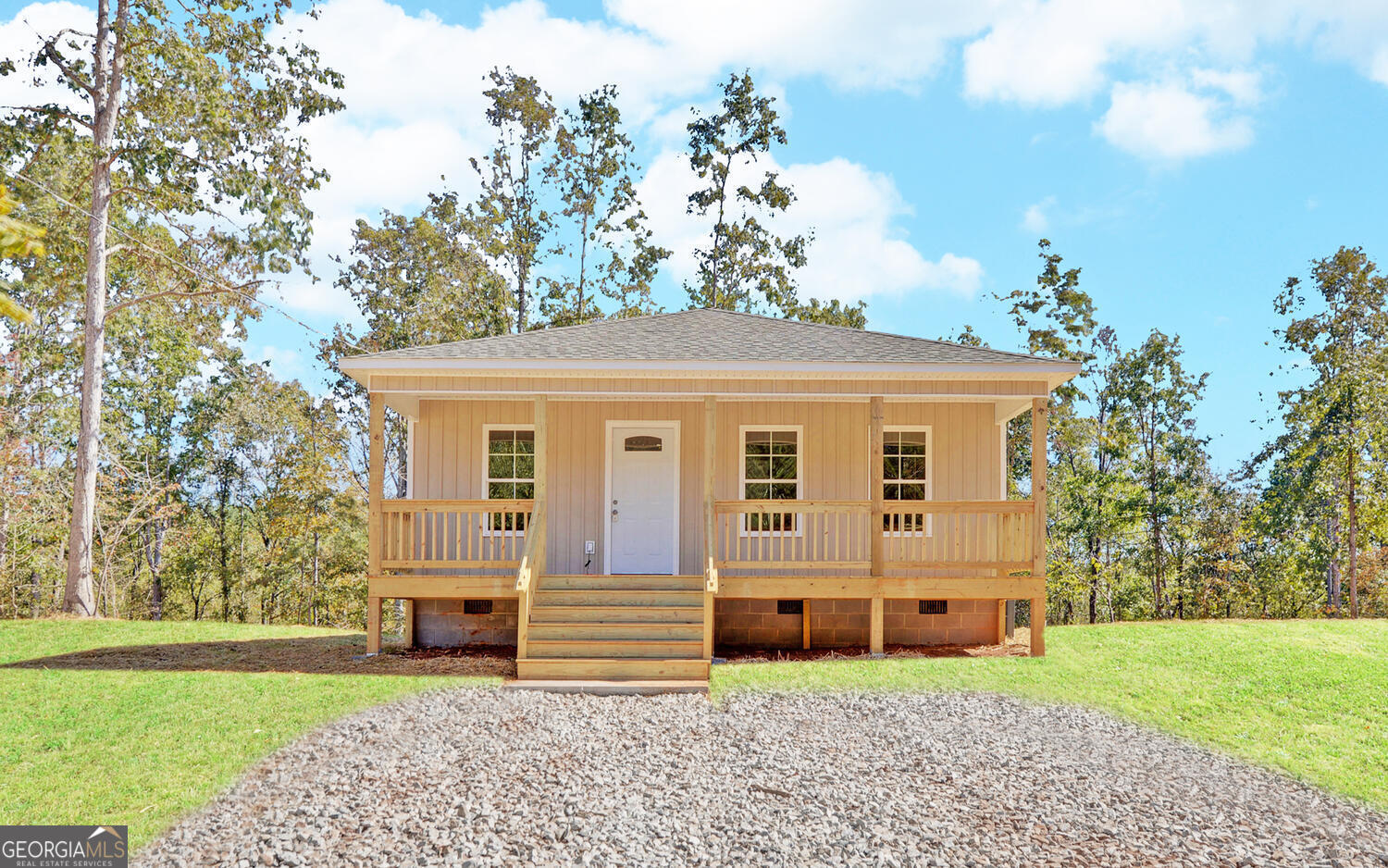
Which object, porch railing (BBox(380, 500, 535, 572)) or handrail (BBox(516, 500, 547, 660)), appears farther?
porch railing (BBox(380, 500, 535, 572))

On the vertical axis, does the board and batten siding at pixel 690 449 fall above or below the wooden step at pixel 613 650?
above

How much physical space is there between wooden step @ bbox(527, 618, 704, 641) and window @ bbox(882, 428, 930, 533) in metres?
3.56

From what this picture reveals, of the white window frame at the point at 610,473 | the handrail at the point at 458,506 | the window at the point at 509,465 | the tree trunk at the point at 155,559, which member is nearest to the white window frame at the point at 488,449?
the window at the point at 509,465

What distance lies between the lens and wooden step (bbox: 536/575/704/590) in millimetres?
10633

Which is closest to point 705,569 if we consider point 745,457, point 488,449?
point 745,457

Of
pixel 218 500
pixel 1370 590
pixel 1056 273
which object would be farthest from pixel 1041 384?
pixel 218 500

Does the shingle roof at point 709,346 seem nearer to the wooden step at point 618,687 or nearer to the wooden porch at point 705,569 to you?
the wooden porch at point 705,569

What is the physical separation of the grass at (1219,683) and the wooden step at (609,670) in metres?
0.33

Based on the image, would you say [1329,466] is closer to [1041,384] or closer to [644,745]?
[1041,384]

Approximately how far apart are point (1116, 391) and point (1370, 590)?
784cm

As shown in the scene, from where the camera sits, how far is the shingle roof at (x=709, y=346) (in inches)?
413

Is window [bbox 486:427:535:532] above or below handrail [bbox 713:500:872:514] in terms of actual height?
above

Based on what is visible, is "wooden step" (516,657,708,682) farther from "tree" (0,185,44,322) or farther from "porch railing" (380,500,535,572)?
"tree" (0,185,44,322)

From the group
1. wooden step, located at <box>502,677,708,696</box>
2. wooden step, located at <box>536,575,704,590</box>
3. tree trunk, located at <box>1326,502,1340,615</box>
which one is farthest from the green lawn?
tree trunk, located at <box>1326,502,1340,615</box>
